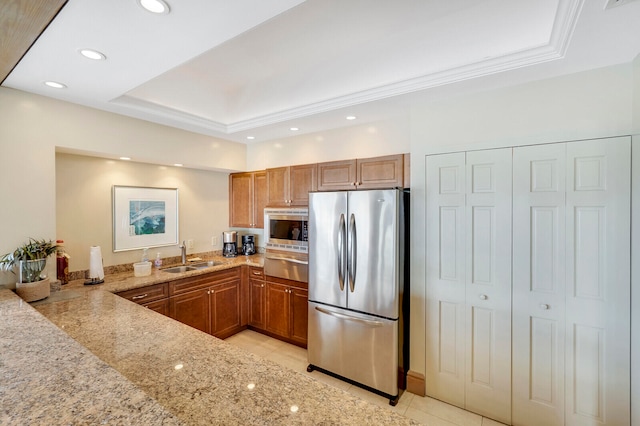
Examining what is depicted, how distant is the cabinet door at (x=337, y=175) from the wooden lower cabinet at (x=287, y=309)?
116 centimetres

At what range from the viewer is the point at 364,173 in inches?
119

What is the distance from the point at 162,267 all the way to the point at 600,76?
4.33m

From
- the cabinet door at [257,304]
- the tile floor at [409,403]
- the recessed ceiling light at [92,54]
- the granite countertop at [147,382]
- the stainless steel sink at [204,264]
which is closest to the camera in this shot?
the granite countertop at [147,382]

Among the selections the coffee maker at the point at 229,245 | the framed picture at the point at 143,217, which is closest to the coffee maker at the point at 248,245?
the coffee maker at the point at 229,245

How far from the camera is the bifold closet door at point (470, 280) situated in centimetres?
221

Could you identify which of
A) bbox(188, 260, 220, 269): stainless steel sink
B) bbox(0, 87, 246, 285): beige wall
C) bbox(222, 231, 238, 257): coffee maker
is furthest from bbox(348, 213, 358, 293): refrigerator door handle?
bbox(0, 87, 246, 285): beige wall

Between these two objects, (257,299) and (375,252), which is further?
(257,299)

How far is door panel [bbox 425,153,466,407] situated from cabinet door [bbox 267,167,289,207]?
1779 millimetres

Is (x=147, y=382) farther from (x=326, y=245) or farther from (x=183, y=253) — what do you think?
(x=183, y=253)

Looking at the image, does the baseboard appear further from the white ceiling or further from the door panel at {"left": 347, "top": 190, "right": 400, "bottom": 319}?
the white ceiling

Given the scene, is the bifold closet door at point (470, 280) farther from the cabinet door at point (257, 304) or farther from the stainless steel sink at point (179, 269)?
the stainless steel sink at point (179, 269)

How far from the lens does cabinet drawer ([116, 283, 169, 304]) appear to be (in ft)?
8.86

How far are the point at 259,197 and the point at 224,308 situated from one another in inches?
58.6

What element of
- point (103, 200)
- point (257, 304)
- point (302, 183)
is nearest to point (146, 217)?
point (103, 200)
